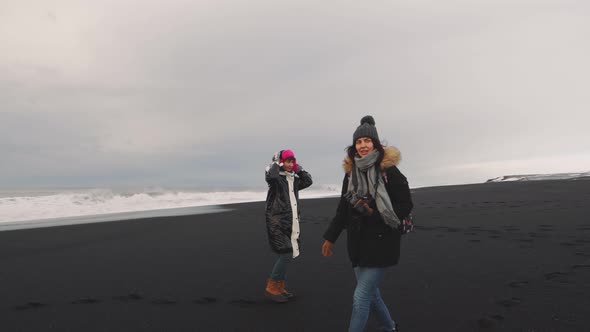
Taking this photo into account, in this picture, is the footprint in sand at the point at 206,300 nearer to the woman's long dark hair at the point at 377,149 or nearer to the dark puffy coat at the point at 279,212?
the dark puffy coat at the point at 279,212

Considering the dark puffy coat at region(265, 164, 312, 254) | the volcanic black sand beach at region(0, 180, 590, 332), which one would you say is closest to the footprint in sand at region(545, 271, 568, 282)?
the volcanic black sand beach at region(0, 180, 590, 332)

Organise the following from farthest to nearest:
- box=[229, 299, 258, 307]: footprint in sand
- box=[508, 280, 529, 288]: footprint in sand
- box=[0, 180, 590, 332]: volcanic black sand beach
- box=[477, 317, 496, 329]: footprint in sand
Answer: box=[508, 280, 529, 288]: footprint in sand < box=[229, 299, 258, 307]: footprint in sand < box=[0, 180, 590, 332]: volcanic black sand beach < box=[477, 317, 496, 329]: footprint in sand

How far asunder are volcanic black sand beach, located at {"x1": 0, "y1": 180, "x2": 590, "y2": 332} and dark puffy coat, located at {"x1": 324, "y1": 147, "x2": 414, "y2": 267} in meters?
1.21

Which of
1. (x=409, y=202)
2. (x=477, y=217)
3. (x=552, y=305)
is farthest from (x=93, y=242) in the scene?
(x=477, y=217)

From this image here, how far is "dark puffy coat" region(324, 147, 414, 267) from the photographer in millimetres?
3348

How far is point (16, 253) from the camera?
8.95 m

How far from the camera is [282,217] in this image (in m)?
5.24

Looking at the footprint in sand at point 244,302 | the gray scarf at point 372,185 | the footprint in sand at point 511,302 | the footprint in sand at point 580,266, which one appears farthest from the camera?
the footprint in sand at point 580,266

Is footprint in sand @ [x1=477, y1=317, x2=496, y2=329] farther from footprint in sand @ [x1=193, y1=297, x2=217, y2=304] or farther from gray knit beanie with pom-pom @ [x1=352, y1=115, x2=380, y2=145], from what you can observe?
footprint in sand @ [x1=193, y1=297, x2=217, y2=304]

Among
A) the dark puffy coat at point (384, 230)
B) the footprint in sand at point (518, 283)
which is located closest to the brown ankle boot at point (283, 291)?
the dark puffy coat at point (384, 230)

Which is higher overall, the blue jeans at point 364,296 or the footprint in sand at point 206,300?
the blue jeans at point 364,296

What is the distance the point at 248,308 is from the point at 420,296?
2276mm

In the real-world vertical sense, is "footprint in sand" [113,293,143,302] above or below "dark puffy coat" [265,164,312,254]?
below

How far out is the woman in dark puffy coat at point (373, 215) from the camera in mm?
3336
